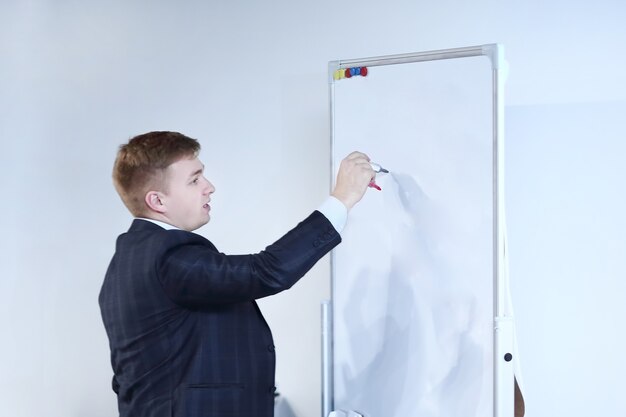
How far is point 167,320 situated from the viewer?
1.47m

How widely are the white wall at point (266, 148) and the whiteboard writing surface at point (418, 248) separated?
0.36 meters

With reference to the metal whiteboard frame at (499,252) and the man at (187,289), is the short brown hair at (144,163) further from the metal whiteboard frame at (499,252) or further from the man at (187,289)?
the metal whiteboard frame at (499,252)

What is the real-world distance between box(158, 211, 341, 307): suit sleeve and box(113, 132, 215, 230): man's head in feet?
0.45

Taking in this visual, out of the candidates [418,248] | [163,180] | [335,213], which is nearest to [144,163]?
[163,180]

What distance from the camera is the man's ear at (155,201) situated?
151 cm

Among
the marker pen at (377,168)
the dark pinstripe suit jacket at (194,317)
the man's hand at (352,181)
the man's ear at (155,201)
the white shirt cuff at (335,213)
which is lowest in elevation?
the dark pinstripe suit jacket at (194,317)

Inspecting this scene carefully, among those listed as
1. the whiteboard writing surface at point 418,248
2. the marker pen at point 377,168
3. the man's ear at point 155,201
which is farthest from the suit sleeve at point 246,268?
the whiteboard writing surface at point 418,248

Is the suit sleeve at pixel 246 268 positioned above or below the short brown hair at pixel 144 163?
below

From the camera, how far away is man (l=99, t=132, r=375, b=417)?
140 cm

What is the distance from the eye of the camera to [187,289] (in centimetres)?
141

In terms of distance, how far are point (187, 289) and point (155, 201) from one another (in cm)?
22

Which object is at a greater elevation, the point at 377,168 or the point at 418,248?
the point at 377,168

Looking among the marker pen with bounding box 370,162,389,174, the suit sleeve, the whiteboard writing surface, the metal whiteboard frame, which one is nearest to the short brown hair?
the suit sleeve

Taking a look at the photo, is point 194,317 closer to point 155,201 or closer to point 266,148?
point 155,201
